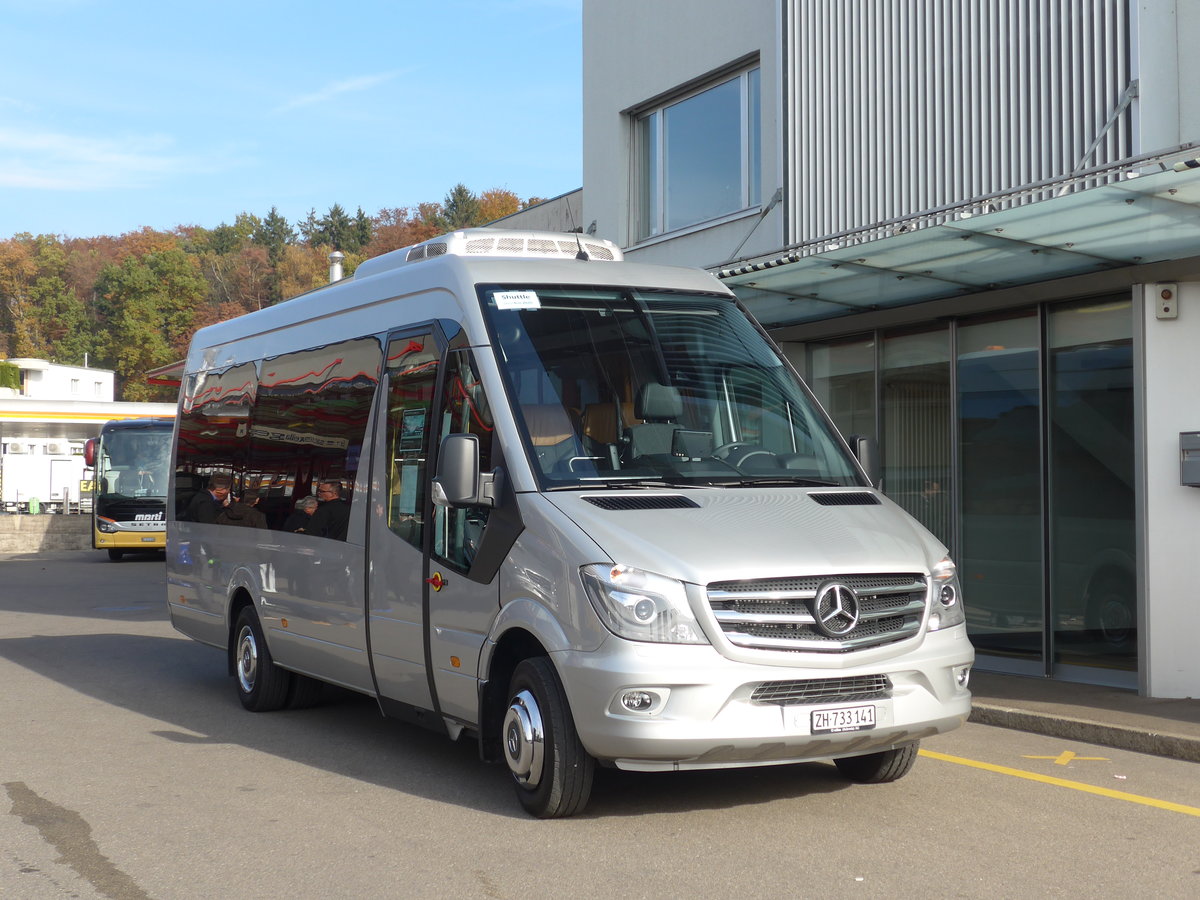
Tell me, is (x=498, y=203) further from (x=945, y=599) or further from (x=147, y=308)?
(x=945, y=599)

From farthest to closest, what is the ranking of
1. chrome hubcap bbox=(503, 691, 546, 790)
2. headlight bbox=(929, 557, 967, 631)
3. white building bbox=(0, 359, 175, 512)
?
white building bbox=(0, 359, 175, 512)
headlight bbox=(929, 557, 967, 631)
chrome hubcap bbox=(503, 691, 546, 790)

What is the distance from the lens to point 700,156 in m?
16.3

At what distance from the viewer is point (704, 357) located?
23.9 ft

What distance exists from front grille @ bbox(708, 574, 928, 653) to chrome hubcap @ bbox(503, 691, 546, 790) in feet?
3.33

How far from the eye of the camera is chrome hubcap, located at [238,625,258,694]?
988 centimetres

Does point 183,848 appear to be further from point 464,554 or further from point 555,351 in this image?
point 555,351

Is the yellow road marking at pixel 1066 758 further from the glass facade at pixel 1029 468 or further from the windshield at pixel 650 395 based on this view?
the glass facade at pixel 1029 468

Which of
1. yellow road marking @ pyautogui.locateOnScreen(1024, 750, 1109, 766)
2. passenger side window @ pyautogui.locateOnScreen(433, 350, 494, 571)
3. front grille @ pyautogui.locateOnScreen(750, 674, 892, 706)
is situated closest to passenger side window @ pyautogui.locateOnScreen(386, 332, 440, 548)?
passenger side window @ pyautogui.locateOnScreen(433, 350, 494, 571)

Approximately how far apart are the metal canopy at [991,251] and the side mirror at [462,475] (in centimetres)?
387

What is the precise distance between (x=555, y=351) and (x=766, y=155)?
28.0ft

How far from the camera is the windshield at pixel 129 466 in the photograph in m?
31.9

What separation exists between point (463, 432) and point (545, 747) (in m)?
1.72

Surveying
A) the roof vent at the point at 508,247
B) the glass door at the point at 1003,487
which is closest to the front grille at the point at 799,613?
the roof vent at the point at 508,247

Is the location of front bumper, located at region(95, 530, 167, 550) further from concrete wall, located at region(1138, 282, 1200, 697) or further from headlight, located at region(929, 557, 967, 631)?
headlight, located at region(929, 557, 967, 631)
